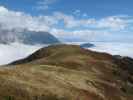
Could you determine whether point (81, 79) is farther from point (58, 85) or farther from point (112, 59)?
point (112, 59)

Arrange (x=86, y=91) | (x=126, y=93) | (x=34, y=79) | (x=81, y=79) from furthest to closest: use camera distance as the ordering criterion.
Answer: (x=126, y=93), (x=81, y=79), (x=86, y=91), (x=34, y=79)

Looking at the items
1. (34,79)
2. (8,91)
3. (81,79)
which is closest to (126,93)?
(81,79)

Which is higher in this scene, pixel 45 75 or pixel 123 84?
pixel 45 75

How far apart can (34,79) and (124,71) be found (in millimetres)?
59439

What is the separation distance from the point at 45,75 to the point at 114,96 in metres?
22.0

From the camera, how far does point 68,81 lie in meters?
75.9

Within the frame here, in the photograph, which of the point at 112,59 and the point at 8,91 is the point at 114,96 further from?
the point at 112,59

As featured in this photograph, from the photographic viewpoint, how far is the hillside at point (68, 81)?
5856 centimetres

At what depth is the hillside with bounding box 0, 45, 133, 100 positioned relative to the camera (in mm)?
58562

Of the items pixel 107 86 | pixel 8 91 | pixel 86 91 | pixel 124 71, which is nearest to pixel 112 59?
pixel 124 71

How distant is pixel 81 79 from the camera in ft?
275

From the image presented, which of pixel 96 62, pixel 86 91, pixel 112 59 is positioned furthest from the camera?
pixel 112 59

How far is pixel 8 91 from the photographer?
2208 inches

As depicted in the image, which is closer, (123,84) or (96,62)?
(123,84)
